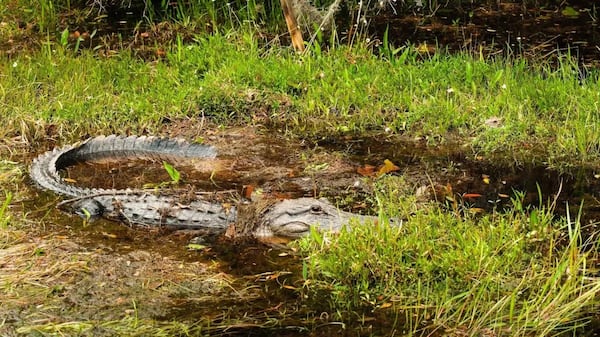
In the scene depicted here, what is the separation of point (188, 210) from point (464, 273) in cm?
183

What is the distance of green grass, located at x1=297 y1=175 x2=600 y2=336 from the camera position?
3693mm

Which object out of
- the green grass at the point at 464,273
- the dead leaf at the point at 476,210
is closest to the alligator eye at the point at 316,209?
the green grass at the point at 464,273

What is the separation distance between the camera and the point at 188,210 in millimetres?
5016

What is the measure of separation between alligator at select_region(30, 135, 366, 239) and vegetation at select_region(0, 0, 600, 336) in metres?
0.19

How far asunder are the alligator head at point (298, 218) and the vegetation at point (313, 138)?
0.21 m

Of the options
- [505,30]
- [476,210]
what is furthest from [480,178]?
[505,30]

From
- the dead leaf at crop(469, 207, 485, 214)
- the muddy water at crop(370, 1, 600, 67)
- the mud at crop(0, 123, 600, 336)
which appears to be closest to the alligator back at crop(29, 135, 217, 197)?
the mud at crop(0, 123, 600, 336)

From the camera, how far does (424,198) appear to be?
507 centimetres

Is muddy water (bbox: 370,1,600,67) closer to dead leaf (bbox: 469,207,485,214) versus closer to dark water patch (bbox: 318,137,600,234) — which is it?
dark water patch (bbox: 318,137,600,234)

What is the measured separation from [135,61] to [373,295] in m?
4.41

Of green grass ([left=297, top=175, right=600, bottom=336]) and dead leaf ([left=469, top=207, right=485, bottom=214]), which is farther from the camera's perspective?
dead leaf ([left=469, top=207, right=485, bottom=214])

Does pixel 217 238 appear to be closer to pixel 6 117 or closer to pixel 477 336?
pixel 477 336

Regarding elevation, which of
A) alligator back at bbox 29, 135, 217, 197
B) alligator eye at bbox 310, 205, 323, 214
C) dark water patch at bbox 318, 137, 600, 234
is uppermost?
alligator eye at bbox 310, 205, 323, 214

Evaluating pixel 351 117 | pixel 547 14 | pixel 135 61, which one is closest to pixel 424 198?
pixel 351 117
